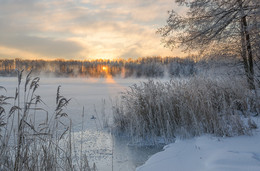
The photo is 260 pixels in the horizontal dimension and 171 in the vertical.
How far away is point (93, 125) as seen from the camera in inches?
300

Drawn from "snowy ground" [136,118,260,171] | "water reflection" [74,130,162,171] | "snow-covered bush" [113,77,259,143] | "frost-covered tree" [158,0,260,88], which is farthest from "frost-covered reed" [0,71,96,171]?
"frost-covered tree" [158,0,260,88]

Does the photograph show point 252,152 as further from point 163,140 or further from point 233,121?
point 163,140

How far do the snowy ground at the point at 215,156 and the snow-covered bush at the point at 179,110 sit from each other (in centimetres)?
63

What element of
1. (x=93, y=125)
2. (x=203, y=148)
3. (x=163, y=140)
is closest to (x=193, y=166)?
(x=203, y=148)

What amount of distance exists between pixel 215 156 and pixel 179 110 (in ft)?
9.24

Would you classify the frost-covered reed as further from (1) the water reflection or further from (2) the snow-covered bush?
(2) the snow-covered bush

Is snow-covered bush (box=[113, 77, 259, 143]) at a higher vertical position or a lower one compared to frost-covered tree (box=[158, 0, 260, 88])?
lower

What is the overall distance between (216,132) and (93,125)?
4.46 meters

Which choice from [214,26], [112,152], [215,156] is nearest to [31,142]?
[112,152]

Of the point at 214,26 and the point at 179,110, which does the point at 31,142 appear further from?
the point at 214,26

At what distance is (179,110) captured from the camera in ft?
19.6

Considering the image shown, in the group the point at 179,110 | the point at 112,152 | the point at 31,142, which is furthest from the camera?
the point at 179,110

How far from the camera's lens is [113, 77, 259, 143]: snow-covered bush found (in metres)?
5.08

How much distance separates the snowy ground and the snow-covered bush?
628 mm
